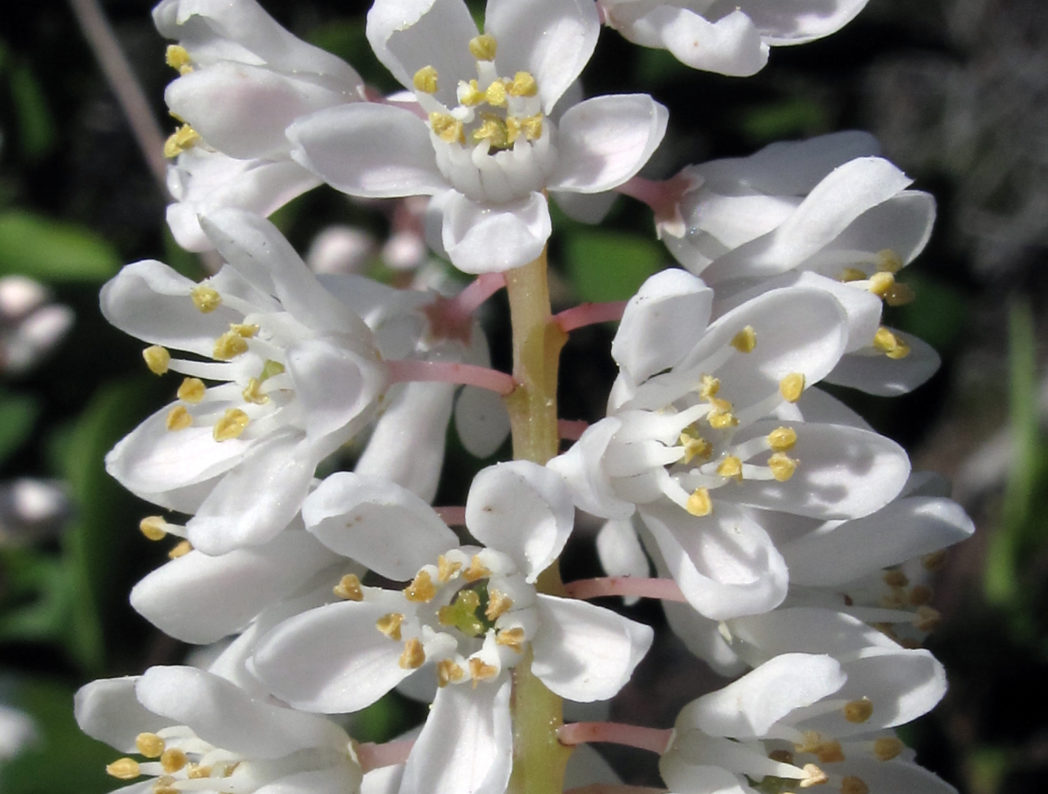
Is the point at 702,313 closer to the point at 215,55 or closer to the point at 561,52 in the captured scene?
the point at 561,52

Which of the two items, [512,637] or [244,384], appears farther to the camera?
[244,384]

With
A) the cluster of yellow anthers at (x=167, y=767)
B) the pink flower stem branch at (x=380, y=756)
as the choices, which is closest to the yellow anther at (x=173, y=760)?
the cluster of yellow anthers at (x=167, y=767)

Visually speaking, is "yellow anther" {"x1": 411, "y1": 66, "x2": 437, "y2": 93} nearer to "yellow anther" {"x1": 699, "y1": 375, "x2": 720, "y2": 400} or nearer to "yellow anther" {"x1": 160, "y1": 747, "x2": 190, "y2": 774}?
"yellow anther" {"x1": 699, "y1": 375, "x2": 720, "y2": 400}

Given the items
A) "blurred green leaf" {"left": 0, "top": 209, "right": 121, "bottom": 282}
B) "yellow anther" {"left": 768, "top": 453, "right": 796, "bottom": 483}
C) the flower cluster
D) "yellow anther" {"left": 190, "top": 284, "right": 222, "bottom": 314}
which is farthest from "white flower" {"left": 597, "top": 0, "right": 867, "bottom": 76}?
"blurred green leaf" {"left": 0, "top": 209, "right": 121, "bottom": 282}

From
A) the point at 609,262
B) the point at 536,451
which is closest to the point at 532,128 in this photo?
the point at 536,451

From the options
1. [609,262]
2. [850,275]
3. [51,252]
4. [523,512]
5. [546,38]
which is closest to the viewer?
[523,512]

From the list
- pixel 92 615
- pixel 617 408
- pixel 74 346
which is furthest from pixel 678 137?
pixel 617 408

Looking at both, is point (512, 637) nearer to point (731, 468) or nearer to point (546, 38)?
point (731, 468)
